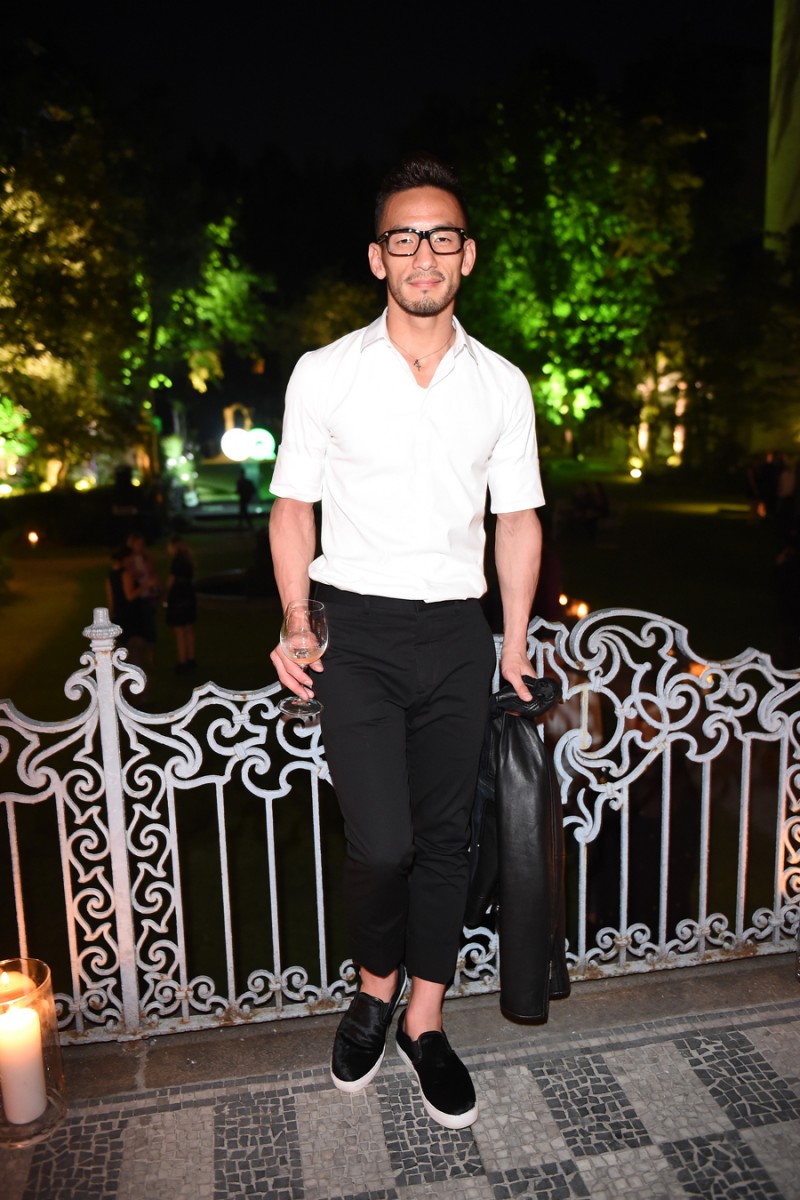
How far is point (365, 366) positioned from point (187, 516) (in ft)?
88.2

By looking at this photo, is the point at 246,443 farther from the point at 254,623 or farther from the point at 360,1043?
the point at 360,1043

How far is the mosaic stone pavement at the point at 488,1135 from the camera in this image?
2.74 metres

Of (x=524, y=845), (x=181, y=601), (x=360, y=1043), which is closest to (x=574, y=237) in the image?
(x=181, y=601)

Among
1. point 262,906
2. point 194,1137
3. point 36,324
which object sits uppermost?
point 36,324

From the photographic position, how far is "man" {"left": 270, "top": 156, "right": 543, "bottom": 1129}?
2916mm

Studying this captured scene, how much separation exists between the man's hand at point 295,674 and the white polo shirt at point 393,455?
0.28 metres

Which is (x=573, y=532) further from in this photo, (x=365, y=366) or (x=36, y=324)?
(x=365, y=366)

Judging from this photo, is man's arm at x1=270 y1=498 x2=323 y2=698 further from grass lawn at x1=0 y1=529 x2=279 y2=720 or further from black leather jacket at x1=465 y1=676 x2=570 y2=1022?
grass lawn at x1=0 y1=529 x2=279 y2=720

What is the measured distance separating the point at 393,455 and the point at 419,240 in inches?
24.1

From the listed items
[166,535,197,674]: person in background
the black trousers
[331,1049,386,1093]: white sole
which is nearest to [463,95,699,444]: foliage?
[166,535,197,674]: person in background

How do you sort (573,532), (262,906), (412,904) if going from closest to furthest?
(412,904) → (262,906) → (573,532)

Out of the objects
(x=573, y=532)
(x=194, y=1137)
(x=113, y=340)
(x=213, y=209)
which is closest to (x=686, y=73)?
(x=213, y=209)

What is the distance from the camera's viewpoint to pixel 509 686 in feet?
10.5

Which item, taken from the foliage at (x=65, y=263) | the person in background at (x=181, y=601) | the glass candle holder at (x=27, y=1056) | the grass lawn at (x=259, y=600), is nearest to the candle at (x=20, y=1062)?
the glass candle holder at (x=27, y=1056)
